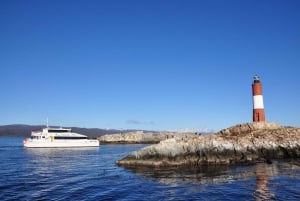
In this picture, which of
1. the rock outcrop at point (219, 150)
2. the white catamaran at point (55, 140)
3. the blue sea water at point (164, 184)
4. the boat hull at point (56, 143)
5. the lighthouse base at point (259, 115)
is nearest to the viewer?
the blue sea water at point (164, 184)

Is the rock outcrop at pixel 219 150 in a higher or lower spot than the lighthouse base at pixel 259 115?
lower

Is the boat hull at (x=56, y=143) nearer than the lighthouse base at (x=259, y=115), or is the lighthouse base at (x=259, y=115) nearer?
the lighthouse base at (x=259, y=115)

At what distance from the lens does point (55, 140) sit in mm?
95812

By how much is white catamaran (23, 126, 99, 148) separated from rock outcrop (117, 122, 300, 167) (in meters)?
→ 55.3

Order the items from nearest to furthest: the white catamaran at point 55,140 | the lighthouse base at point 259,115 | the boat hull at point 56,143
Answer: the lighthouse base at point 259,115, the boat hull at point 56,143, the white catamaran at point 55,140

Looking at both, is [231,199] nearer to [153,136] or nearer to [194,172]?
[194,172]

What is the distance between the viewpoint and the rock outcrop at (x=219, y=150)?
39906 mm

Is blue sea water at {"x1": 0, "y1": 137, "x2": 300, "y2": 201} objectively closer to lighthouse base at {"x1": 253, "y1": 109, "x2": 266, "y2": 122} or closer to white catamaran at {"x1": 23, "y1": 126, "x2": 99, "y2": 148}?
lighthouse base at {"x1": 253, "y1": 109, "x2": 266, "y2": 122}

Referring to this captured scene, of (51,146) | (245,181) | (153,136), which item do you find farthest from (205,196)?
(153,136)

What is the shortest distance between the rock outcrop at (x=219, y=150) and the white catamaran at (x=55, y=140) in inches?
2175

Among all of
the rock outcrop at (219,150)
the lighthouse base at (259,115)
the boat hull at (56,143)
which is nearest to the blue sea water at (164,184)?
the rock outcrop at (219,150)

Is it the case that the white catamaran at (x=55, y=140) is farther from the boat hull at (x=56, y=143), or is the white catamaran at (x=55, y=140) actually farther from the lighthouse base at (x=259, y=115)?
the lighthouse base at (x=259, y=115)

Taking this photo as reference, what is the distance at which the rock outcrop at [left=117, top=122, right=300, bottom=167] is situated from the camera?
39.9m

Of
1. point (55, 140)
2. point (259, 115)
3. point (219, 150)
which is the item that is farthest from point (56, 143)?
point (219, 150)
